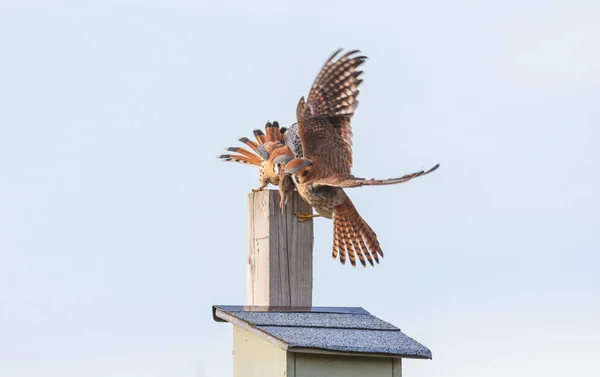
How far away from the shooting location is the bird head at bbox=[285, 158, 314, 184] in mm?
5812

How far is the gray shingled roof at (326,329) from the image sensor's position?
496 centimetres

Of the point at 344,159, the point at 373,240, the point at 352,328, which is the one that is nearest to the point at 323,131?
the point at 344,159

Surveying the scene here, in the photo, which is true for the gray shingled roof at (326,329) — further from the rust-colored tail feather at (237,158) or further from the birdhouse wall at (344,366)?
the rust-colored tail feather at (237,158)

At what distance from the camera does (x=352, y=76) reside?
6.67 meters

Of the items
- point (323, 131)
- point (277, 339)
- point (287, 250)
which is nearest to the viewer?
→ point (277, 339)

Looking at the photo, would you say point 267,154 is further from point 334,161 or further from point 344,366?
point 344,366

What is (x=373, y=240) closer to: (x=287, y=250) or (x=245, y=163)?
(x=287, y=250)

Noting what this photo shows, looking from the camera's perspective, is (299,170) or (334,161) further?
(334,161)

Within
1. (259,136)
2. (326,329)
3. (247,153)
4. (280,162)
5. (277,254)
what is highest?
(259,136)

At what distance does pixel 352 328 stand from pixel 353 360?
6.9 inches

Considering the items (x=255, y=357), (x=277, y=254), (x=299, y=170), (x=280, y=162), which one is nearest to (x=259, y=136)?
(x=280, y=162)

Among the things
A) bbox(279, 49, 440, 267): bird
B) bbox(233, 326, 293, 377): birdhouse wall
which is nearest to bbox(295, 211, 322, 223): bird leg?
bbox(279, 49, 440, 267): bird

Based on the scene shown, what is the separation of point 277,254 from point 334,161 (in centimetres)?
93

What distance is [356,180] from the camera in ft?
18.1
